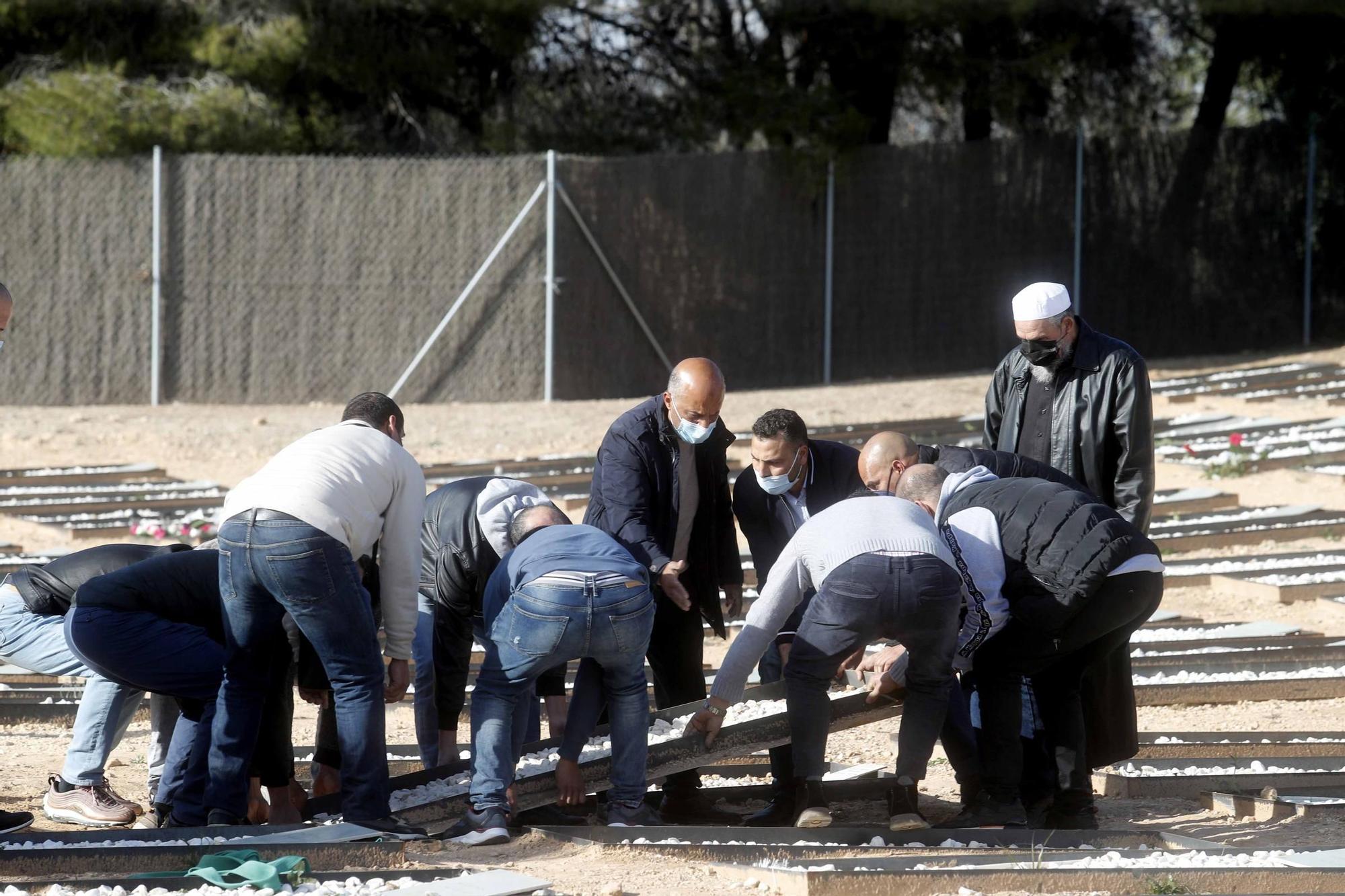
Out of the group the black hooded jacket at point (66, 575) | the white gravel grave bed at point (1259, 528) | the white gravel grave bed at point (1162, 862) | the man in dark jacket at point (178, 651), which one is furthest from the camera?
the white gravel grave bed at point (1259, 528)

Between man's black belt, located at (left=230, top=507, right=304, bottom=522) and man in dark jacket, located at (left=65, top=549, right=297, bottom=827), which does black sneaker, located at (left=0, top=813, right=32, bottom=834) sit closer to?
man in dark jacket, located at (left=65, top=549, right=297, bottom=827)

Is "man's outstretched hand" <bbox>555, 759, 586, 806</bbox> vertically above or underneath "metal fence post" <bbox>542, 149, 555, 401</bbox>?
underneath

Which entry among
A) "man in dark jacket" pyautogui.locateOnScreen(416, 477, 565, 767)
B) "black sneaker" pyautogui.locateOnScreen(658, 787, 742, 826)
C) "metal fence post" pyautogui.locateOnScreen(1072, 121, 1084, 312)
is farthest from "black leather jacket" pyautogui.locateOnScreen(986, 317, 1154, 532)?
"metal fence post" pyautogui.locateOnScreen(1072, 121, 1084, 312)

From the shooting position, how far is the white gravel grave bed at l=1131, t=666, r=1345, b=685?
8.01m

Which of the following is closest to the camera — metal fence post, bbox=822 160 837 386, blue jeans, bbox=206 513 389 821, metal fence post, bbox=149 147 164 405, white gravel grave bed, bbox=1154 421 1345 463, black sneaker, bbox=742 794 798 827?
blue jeans, bbox=206 513 389 821

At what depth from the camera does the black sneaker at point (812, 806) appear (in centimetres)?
582

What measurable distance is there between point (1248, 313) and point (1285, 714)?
17.1 m

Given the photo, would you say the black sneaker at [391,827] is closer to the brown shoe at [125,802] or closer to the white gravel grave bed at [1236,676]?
the brown shoe at [125,802]

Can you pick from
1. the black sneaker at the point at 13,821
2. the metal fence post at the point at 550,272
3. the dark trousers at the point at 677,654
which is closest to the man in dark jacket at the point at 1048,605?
the dark trousers at the point at 677,654

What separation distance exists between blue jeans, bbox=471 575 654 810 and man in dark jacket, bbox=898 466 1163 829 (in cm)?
128

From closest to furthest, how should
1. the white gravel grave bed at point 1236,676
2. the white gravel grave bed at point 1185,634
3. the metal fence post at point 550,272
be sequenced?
the white gravel grave bed at point 1236,676, the white gravel grave bed at point 1185,634, the metal fence post at point 550,272

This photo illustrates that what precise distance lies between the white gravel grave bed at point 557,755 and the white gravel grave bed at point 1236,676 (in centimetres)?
218

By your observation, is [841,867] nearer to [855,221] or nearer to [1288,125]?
[855,221]

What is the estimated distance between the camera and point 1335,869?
5.11 metres
